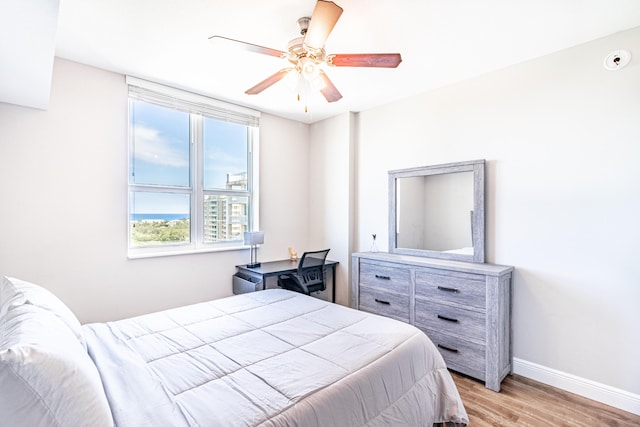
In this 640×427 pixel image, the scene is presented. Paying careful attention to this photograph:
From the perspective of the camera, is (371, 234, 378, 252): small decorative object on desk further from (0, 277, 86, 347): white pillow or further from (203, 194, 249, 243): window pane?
(0, 277, 86, 347): white pillow

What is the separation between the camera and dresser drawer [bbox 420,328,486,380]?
242cm

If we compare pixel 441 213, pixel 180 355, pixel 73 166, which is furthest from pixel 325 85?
pixel 73 166

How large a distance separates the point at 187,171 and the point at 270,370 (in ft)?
8.53

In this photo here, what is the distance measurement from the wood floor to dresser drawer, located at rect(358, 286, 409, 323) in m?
0.75

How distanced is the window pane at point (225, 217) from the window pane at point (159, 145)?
39cm

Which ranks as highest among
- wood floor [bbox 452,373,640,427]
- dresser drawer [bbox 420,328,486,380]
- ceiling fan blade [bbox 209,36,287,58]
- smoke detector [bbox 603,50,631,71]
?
smoke detector [bbox 603,50,631,71]

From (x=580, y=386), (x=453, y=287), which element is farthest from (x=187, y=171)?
(x=580, y=386)

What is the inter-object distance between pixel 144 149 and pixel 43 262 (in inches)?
50.7

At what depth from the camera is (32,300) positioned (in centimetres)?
129

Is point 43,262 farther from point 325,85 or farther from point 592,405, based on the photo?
point 592,405

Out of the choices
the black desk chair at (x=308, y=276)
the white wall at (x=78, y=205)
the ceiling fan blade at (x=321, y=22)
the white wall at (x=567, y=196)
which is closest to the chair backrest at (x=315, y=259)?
the black desk chair at (x=308, y=276)

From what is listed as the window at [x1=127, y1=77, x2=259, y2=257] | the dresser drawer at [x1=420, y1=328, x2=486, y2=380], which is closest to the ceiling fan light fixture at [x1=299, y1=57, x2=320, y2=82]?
the window at [x1=127, y1=77, x2=259, y2=257]

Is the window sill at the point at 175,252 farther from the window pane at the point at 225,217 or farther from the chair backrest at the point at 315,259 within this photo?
the chair backrest at the point at 315,259

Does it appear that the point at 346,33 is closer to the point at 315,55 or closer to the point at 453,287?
the point at 315,55
